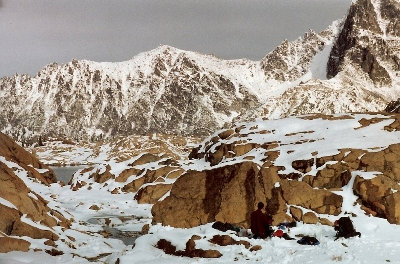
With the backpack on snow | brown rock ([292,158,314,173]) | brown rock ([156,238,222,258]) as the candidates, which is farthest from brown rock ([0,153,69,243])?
brown rock ([292,158,314,173])

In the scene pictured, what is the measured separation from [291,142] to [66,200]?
2970 centimetres

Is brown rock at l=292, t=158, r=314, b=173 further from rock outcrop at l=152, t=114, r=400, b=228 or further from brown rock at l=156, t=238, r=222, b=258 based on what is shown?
brown rock at l=156, t=238, r=222, b=258

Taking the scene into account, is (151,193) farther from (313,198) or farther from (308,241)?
(308,241)

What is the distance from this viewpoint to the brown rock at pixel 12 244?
20.8m

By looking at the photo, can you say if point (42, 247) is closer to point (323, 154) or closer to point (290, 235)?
point (290, 235)

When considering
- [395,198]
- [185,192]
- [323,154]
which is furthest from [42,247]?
[323,154]

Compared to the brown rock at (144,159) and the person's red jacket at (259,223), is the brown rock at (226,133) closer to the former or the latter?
the brown rock at (144,159)

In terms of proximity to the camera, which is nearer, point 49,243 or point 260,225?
point 260,225

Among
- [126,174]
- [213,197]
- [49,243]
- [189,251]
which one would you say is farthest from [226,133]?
[189,251]

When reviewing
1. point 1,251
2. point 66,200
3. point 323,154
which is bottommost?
point 66,200

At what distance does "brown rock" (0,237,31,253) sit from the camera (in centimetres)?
→ 2075

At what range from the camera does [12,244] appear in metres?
21.3

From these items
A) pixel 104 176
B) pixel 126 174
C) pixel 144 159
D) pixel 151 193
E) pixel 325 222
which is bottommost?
pixel 151 193

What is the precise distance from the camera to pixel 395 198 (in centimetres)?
2770
